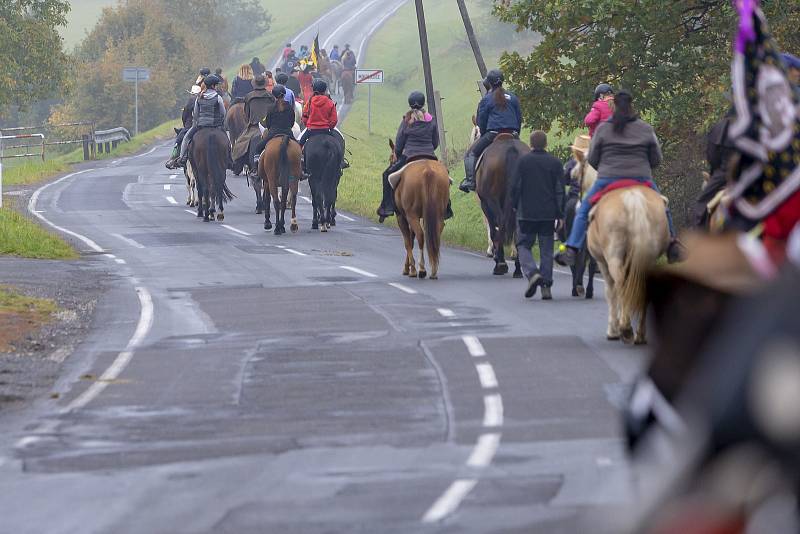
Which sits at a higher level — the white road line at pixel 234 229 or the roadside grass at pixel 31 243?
the roadside grass at pixel 31 243

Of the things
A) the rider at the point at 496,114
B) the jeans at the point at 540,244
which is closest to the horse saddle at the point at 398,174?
the rider at the point at 496,114

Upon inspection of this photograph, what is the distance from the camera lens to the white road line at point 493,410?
11.1 metres

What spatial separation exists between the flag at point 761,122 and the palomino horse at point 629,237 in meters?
9.33

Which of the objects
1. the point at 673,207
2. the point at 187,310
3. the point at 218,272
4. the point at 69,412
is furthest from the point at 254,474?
the point at 673,207

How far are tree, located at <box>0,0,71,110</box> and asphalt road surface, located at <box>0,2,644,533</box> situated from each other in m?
47.1

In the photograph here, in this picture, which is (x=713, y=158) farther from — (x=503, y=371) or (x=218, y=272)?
(x=218, y=272)

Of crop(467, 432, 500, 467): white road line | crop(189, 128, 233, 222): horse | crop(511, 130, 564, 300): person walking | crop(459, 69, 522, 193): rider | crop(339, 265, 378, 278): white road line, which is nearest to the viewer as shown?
crop(467, 432, 500, 467): white road line

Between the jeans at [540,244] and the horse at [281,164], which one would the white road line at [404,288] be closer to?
the jeans at [540,244]

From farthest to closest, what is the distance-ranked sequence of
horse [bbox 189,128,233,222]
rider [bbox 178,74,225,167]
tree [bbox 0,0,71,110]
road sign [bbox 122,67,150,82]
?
1. tree [bbox 0,0,71,110]
2. road sign [bbox 122,67,150,82]
3. horse [bbox 189,128,233,222]
4. rider [bbox 178,74,225,167]

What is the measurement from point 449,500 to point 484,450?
1564 mm

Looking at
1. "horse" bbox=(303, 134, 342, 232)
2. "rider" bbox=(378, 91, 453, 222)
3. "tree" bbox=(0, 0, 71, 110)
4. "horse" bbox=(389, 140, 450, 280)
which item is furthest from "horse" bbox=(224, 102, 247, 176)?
"tree" bbox=(0, 0, 71, 110)

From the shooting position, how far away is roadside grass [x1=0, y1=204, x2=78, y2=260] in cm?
2616

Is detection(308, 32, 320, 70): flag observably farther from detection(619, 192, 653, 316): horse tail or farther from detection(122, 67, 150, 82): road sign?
detection(619, 192, 653, 316): horse tail

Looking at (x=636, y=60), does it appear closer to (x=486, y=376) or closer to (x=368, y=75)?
(x=486, y=376)
